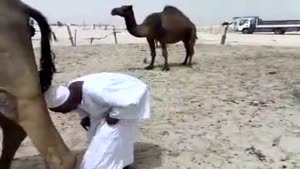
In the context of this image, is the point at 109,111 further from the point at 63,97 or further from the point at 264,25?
the point at 264,25

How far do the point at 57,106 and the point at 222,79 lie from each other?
5743 mm

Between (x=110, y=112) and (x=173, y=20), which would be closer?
(x=110, y=112)

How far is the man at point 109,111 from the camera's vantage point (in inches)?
192

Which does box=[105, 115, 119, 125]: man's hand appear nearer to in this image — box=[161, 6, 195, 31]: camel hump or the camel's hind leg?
the camel's hind leg

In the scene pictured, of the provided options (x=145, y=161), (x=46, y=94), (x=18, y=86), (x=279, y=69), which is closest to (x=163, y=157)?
(x=145, y=161)

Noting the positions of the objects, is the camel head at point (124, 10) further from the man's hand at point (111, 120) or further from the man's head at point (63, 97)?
the man's head at point (63, 97)

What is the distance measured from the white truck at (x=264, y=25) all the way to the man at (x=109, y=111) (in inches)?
1529

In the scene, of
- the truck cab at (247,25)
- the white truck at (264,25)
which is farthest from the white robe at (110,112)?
the truck cab at (247,25)

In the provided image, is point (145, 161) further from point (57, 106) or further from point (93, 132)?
point (57, 106)

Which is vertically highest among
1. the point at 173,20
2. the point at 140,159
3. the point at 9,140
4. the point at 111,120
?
the point at 173,20

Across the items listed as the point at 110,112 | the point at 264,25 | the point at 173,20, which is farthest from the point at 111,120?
the point at 264,25

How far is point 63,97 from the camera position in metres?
4.61

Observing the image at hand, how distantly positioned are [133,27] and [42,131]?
7800 mm

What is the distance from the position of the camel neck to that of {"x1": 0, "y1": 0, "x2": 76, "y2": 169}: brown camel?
7393 mm
